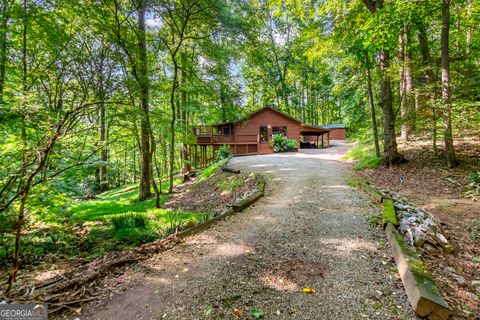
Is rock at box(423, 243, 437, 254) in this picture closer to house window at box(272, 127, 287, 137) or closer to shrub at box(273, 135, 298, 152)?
shrub at box(273, 135, 298, 152)

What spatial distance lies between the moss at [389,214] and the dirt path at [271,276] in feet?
1.00

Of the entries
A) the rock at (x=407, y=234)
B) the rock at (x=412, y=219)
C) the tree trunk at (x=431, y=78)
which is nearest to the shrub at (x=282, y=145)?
the tree trunk at (x=431, y=78)

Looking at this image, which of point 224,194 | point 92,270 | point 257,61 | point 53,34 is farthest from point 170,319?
point 257,61

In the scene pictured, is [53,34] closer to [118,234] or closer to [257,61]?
[118,234]

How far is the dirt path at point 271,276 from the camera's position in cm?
207

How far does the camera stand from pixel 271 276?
101 inches

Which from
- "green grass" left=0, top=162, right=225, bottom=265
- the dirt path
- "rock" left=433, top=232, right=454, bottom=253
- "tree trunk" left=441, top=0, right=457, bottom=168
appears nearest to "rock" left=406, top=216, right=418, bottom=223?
"rock" left=433, top=232, right=454, bottom=253

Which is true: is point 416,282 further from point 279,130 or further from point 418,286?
point 279,130

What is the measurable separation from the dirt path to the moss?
0.30 meters

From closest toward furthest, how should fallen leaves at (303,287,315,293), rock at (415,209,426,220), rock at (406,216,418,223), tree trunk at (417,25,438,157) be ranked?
fallen leaves at (303,287,315,293), rock at (406,216,418,223), rock at (415,209,426,220), tree trunk at (417,25,438,157)

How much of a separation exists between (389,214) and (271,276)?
2.81 meters

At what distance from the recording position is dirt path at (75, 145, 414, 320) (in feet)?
6.78

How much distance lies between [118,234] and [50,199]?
1.70m

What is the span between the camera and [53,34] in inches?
220
